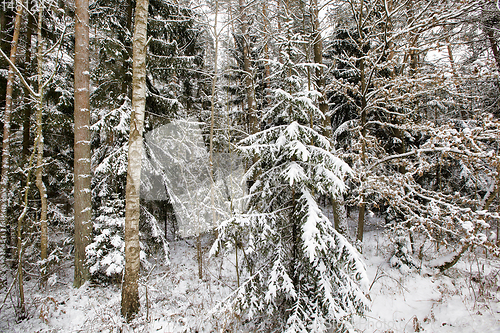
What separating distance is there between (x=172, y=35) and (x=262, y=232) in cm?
824

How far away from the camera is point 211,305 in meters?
5.88

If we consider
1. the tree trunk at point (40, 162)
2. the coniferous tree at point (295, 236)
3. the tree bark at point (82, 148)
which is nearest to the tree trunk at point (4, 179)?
the tree trunk at point (40, 162)

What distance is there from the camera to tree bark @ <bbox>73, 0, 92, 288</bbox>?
5867 mm

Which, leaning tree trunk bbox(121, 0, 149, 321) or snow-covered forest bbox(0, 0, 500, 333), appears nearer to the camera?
snow-covered forest bbox(0, 0, 500, 333)

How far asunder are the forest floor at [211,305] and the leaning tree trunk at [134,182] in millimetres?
294

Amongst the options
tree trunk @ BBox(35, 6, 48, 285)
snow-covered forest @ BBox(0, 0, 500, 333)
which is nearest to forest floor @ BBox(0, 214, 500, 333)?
snow-covered forest @ BBox(0, 0, 500, 333)

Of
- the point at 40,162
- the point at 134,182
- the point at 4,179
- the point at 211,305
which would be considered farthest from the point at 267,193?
the point at 4,179

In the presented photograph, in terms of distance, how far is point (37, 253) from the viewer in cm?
729

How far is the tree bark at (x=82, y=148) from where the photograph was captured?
5867 mm

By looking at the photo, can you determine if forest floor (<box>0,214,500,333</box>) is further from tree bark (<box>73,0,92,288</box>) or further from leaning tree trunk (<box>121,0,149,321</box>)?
tree bark (<box>73,0,92,288</box>)

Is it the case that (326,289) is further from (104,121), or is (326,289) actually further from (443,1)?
(443,1)

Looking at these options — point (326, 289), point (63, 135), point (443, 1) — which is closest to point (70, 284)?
point (63, 135)

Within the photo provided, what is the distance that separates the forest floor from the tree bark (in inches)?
35.8

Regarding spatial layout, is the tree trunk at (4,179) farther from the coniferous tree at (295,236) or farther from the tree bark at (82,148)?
the coniferous tree at (295,236)
